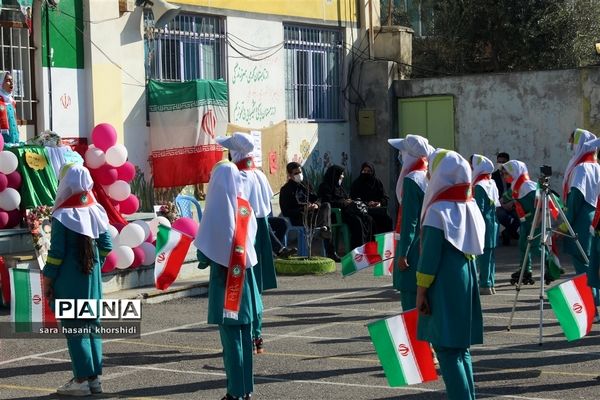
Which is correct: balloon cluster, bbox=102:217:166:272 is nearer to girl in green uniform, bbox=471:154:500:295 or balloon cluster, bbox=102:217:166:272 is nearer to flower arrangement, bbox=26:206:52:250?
flower arrangement, bbox=26:206:52:250

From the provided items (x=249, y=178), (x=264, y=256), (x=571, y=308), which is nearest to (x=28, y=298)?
(x=264, y=256)

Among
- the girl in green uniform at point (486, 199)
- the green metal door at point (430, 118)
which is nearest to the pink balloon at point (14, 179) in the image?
the girl in green uniform at point (486, 199)

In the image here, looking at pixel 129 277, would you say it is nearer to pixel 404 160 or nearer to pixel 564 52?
pixel 404 160

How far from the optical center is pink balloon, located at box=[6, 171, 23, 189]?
15039 mm

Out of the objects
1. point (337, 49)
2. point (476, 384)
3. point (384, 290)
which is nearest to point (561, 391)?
point (476, 384)

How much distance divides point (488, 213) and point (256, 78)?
27.6 ft

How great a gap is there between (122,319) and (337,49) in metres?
13.9

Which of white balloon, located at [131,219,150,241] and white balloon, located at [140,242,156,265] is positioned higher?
white balloon, located at [131,219,150,241]

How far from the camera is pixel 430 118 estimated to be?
24.6m

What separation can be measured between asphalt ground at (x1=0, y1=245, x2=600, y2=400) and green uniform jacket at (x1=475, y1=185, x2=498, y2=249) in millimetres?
743

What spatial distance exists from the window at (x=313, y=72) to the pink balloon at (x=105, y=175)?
7710mm

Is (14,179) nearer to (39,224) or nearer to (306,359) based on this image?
(39,224)

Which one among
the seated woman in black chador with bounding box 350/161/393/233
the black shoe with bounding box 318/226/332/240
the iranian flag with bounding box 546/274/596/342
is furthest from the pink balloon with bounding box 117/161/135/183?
the iranian flag with bounding box 546/274/596/342

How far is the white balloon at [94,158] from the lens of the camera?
16188 mm
